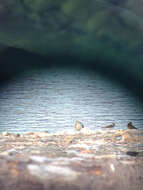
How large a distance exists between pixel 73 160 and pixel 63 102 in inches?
23.5

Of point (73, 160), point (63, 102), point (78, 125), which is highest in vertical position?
point (63, 102)

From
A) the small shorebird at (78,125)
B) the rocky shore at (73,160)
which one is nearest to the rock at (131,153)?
the rocky shore at (73,160)

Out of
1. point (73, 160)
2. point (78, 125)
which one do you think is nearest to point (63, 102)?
point (78, 125)

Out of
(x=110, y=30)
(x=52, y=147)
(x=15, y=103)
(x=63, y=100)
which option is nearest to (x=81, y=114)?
(x=63, y=100)

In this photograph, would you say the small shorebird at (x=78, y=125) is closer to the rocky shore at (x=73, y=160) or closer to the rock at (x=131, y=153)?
the rocky shore at (x=73, y=160)

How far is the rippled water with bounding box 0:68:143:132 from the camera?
1.57 meters

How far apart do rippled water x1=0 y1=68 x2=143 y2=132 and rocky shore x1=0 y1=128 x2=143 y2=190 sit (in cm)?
9

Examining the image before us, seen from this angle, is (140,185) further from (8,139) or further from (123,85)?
(8,139)

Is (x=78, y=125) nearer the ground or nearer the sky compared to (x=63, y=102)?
nearer the ground

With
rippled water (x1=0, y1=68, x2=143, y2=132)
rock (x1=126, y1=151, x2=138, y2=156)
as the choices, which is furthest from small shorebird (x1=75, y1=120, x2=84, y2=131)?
rock (x1=126, y1=151, x2=138, y2=156)

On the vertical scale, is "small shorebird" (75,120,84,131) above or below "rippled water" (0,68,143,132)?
below

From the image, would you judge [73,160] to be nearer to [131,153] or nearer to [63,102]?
[131,153]

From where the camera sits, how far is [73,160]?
3.57 ft

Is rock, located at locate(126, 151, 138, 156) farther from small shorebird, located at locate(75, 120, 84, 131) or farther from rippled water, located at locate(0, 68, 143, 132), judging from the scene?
small shorebird, located at locate(75, 120, 84, 131)
